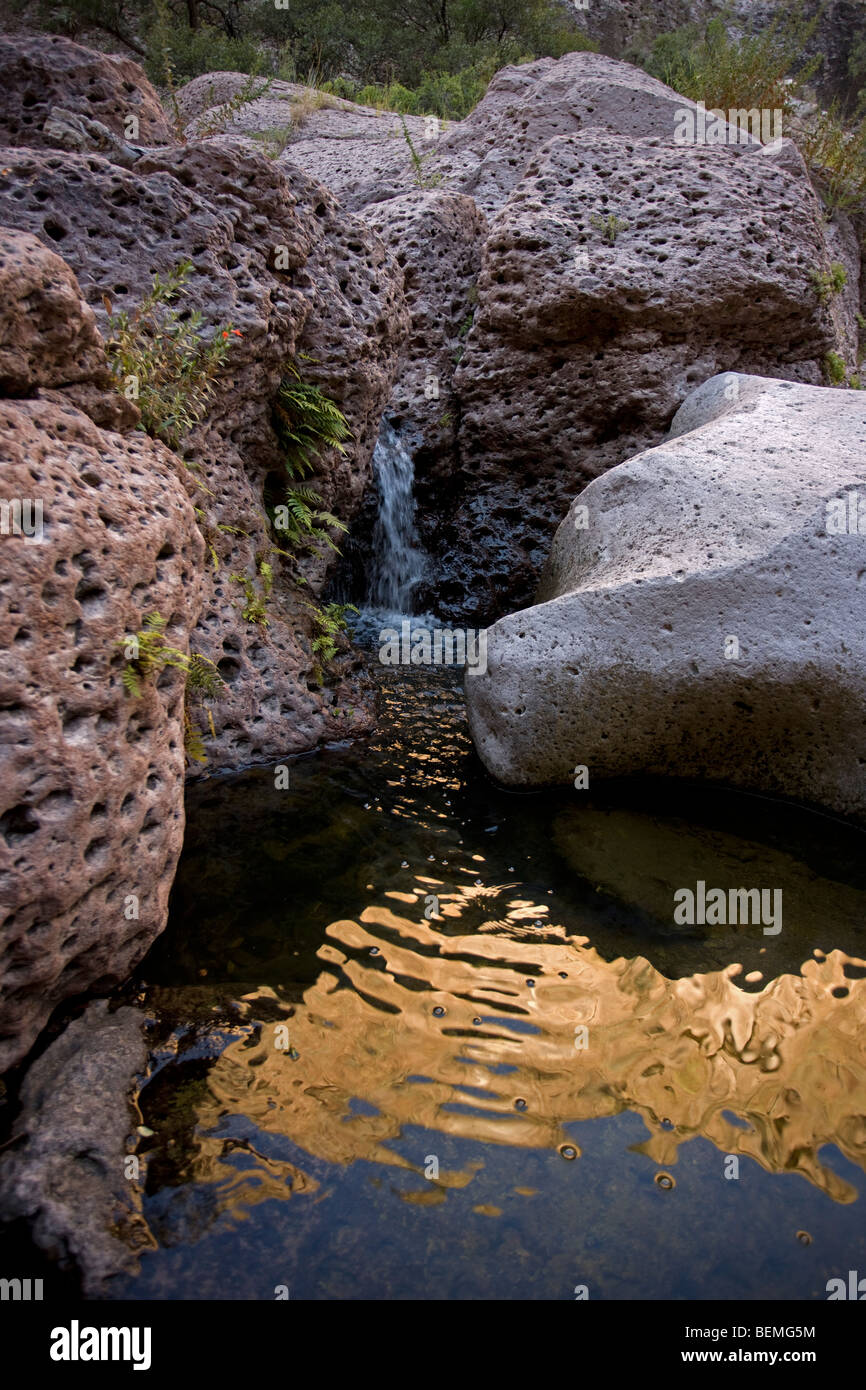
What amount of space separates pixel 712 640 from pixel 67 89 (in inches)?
225

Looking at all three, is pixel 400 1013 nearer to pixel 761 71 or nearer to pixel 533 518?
pixel 533 518

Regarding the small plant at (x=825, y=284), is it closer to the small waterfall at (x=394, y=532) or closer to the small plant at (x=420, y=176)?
the small waterfall at (x=394, y=532)

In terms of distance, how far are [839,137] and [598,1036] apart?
10442 mm

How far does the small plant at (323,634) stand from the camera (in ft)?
18.4

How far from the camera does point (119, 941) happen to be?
3.10 meters

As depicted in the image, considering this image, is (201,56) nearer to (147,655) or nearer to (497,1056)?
(147,655)

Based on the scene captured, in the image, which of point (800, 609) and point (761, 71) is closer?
point (800, 609)

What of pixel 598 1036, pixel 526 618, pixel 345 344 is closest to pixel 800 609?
pixel 526 618

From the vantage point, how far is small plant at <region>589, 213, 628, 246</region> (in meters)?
7.02

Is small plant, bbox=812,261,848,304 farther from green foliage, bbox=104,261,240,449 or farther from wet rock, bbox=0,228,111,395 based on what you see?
wet rock, bbox=0,228,111,395

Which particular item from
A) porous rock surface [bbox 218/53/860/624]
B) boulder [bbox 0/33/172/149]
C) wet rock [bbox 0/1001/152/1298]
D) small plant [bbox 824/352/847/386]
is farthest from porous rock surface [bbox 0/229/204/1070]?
small plant [bbox 824/352/847/386]

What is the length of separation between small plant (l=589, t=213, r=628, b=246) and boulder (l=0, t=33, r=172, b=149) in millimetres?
3353

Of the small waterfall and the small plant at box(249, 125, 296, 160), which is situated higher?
the small plant at box(249, 125, 296, 160)

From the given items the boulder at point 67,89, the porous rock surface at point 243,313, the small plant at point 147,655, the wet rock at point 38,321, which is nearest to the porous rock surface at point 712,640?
the porous rock surface at point 243,313
